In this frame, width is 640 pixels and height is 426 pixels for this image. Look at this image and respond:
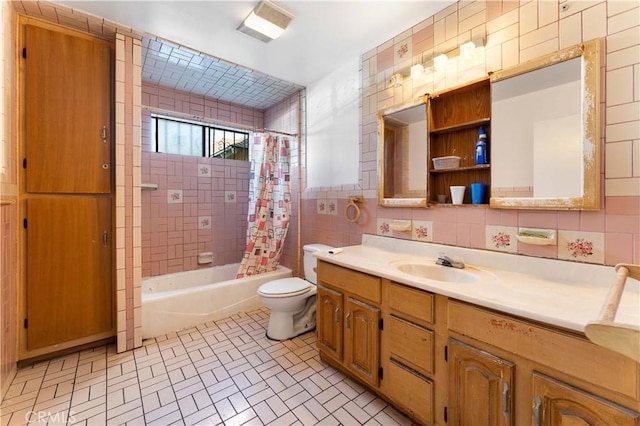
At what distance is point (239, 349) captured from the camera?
6.97ft

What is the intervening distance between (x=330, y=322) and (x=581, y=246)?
4.67 ft

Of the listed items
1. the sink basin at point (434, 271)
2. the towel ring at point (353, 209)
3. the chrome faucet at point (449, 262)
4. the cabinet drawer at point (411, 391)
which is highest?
the towel ring at point (353, 209)

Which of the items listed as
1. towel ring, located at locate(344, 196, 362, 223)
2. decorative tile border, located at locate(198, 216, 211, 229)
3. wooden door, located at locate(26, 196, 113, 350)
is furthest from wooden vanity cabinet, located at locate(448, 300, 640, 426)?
decorative tile border, located at locate(198, 216, 211, 229)

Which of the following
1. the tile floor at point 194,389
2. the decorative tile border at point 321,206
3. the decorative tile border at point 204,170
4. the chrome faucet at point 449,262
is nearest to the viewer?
the tile floor at point 194,389

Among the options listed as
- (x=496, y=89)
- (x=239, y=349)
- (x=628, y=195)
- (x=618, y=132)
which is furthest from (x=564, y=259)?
(x=239, y=349)

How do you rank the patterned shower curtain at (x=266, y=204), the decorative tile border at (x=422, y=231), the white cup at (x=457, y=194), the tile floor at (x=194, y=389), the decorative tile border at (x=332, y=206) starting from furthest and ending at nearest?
the patterned shower curtain at (x=266, y=204), the decorative tile border at (x=332, y=206), the decorative tile border at (x=422, y=231), the white cup at (x=457, y=194), the tile floor at (x=194, y=389)

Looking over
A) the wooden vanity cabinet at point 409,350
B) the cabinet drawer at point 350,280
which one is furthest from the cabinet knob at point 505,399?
the cabinet drawer at point 350,280

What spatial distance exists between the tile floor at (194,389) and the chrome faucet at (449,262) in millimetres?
880

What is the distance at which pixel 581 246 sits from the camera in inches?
49.9

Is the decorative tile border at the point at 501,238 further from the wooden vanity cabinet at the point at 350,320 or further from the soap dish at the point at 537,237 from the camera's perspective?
the wooden vanity cabinet at the point at 350,320

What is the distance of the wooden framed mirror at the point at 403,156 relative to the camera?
1909 millimetres

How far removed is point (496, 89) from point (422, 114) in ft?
1.52

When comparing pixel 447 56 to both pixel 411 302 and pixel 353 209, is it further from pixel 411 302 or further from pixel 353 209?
pixel 411 302

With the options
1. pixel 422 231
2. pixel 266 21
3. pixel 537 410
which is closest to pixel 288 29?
pixel 266 21
